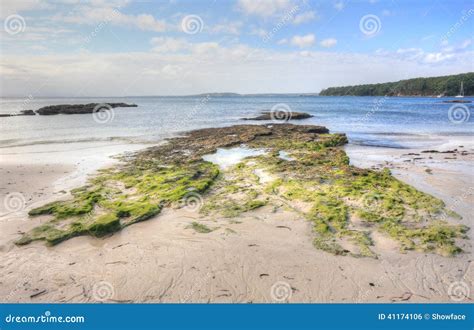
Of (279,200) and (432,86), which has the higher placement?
(432,86)

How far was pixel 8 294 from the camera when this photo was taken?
20.3 ft

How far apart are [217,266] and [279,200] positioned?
4409 mm

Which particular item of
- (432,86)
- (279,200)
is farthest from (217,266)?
(432,86)

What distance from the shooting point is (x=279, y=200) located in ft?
35.8

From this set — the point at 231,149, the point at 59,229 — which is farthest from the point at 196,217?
the point at 231,149

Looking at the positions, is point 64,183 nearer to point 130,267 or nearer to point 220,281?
point 130,267

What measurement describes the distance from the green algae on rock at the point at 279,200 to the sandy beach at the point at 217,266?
389 millimetres

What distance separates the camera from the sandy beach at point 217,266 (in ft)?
20.0

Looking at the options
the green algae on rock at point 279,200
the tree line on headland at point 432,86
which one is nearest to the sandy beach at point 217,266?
the green algae on rock at point 279,200

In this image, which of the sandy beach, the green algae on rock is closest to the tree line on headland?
the green algae on rock

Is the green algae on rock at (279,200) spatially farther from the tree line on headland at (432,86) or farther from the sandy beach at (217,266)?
the tree line on headland at (432,86)

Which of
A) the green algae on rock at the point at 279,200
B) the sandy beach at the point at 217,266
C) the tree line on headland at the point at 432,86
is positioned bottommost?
the sandy beach at the point at 217,266

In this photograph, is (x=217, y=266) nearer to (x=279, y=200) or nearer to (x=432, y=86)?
(x=279, y=200)

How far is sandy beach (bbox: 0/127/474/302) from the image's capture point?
6086 mm
